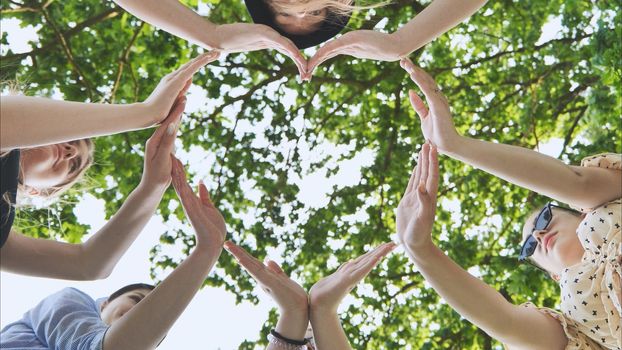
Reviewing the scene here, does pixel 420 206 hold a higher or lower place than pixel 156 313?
higher

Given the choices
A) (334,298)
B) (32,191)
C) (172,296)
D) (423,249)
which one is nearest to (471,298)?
(423,249)

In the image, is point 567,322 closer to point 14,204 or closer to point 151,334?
point 151,334

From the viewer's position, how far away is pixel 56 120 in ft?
7.24

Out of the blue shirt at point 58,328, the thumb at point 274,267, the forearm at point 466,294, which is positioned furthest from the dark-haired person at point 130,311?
the forearm at point 466,294

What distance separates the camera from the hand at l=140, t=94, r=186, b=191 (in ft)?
10.6

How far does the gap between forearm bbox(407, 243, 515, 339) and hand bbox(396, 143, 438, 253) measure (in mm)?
60

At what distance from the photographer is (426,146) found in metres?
3.39

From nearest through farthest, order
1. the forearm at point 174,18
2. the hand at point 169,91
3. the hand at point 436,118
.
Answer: the hand at point 169,91 → the forearm at point 174,18 → the hand at point 436,118

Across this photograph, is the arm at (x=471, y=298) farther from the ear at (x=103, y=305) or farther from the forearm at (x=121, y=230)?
the ear at (x=103, y=305)

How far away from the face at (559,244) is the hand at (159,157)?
80.8 inches

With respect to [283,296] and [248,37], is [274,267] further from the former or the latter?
[248,37]

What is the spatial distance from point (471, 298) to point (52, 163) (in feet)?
6.40

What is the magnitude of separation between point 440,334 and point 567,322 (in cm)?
421

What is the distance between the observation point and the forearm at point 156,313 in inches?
106
